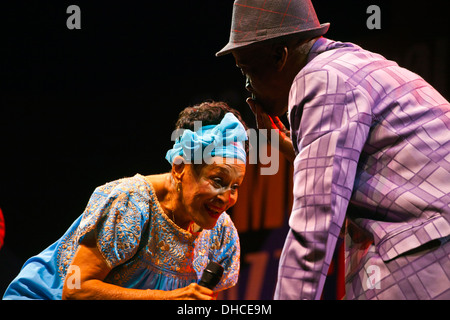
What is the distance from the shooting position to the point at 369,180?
1341mm

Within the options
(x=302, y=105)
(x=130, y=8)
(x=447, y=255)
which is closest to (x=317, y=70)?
(x=302, y=105)

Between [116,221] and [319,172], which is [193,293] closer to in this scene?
[116,221]

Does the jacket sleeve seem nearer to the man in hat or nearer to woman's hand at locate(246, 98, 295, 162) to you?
the man in hat

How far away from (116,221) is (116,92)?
5.61ft

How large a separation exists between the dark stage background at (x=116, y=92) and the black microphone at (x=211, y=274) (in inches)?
75.5

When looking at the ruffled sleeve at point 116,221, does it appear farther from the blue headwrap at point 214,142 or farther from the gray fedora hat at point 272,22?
the gray fedora hat at point 272,22

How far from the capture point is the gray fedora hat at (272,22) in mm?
1500

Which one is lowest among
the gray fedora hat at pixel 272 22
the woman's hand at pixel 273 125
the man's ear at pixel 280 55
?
the woman's hand at pixel 273 125

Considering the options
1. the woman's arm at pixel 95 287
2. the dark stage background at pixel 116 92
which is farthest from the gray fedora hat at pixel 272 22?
the dark stage background at pixel 116 92

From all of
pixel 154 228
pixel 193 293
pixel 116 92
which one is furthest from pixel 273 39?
pixel 116 92

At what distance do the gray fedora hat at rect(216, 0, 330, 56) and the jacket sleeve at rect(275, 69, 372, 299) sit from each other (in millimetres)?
234

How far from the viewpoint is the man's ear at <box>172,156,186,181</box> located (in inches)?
93.2

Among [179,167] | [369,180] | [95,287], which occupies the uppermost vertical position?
[369,180]

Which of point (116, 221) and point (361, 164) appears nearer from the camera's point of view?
point (361, 164)
